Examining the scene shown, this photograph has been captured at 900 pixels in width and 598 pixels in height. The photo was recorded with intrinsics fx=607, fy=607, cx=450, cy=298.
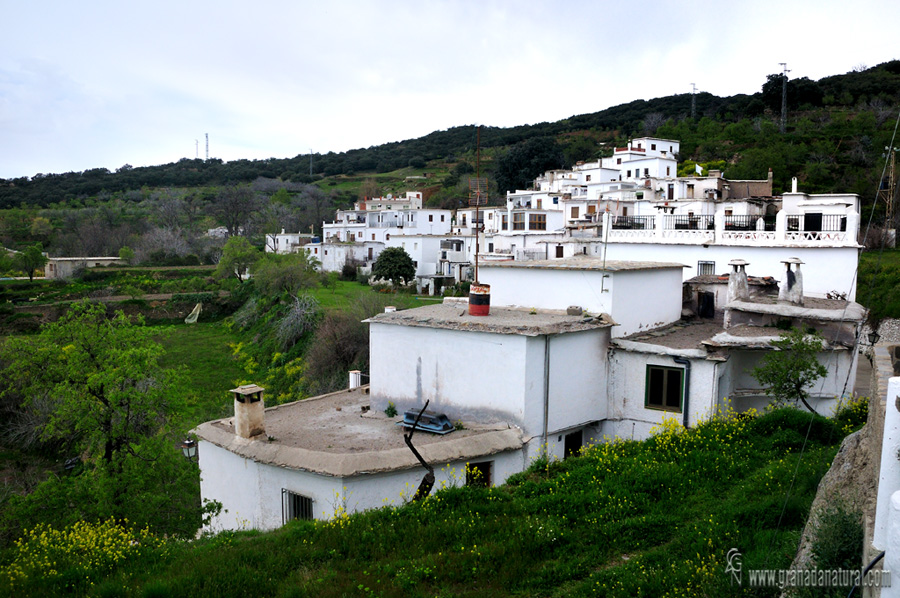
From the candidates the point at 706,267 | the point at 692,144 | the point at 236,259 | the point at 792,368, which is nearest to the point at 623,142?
the point at 692,144

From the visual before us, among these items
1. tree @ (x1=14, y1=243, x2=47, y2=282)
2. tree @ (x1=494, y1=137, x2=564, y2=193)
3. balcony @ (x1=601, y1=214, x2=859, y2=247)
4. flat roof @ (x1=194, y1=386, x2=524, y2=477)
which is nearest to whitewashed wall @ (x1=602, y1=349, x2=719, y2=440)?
flat roof @ (x1=194, y1=386, x2=524, y2=477)

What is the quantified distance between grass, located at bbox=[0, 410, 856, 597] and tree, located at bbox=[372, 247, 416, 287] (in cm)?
4231

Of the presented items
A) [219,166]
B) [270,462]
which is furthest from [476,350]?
[219,166]

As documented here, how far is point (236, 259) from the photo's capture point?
55.3 m

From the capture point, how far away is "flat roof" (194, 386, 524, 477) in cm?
1117

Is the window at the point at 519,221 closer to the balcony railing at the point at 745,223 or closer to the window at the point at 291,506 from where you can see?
the balcony railing at the point at 745,223

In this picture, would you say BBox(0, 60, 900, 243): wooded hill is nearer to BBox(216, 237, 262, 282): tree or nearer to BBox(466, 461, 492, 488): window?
BBox(216, 237, 262, 282): tree

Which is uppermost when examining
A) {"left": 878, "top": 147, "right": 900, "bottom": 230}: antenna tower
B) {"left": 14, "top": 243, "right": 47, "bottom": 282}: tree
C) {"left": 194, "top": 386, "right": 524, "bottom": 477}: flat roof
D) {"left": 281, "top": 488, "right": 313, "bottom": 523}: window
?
{"left": 878, "top": 147, "right": 900, "bottom": 230}: antenna tower

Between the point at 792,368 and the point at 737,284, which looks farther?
the point at 737,284

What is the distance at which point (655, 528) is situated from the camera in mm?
7617

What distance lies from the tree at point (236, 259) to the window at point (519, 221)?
24.1m

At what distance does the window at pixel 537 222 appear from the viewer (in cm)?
4728

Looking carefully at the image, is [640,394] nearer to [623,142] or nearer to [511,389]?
[511,389]

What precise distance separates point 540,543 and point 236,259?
172ft
